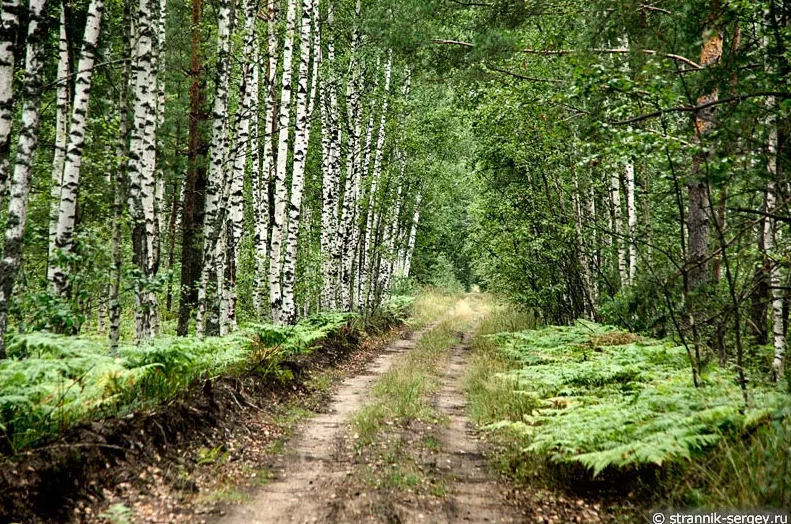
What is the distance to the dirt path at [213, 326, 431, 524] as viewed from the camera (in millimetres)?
4742

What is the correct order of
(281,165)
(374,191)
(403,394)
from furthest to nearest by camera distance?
(374,191) < (281,165) < (403,394)

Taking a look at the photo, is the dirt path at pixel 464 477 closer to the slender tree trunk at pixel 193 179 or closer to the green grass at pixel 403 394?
the green grass at pixel 403 394

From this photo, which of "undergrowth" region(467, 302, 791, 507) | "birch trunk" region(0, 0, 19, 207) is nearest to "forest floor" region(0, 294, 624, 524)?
"undergrowth" region(467, 302, 791, 507)

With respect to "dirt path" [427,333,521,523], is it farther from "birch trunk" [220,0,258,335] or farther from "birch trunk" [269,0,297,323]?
"birch trunk" [220,0,258,335]

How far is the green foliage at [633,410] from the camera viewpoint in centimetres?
452

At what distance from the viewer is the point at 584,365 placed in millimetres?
8203

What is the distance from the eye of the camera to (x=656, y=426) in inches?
195

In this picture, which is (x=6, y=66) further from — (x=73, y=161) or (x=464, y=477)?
(x=464, y=477)

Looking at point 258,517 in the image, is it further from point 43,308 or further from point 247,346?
point 247,346

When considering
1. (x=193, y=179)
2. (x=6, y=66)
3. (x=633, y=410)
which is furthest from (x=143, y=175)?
(x=633, y=410)

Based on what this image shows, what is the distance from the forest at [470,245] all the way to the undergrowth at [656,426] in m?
0.03

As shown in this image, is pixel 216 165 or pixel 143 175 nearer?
pixel 143 175

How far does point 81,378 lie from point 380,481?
317cm

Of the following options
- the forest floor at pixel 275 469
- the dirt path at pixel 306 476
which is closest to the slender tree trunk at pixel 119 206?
the forest floor at pixel 275 469
